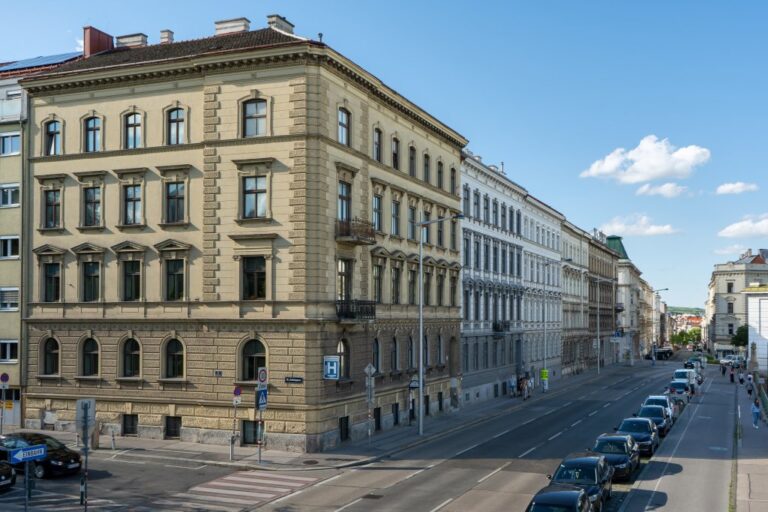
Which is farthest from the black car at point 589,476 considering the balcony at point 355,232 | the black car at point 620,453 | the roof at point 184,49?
the roof at point 184,49

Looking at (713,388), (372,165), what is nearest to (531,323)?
(713,388)

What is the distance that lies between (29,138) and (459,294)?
2922 cm

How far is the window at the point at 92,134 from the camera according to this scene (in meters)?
41.7

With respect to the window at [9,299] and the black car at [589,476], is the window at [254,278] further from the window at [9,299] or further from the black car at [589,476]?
the black car at [589,476]

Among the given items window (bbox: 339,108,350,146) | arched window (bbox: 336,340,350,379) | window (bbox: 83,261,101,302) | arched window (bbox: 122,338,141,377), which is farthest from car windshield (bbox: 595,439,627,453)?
window (bbox: 83,261,101,302)

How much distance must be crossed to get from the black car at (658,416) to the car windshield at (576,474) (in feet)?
61.5

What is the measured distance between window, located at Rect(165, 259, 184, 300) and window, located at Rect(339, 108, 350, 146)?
32.2ft

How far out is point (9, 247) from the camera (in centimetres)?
4388

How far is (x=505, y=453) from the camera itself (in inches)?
1483

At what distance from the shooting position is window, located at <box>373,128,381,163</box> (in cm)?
4425

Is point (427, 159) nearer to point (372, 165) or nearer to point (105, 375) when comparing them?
point (372, 165)

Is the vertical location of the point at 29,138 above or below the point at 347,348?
above

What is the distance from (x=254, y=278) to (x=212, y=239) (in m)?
2.80

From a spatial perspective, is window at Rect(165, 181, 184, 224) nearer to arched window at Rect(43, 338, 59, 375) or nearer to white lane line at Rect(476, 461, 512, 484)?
arched window at Rect(43, 338, 59, 375)
